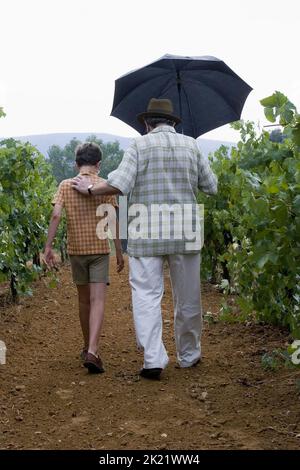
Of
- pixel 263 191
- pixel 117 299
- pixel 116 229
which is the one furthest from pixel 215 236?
pixel 263 191

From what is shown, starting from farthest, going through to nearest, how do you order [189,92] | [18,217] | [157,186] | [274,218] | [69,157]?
Answer: [69,157] → [18,217] → [189,92] → [157,186] → [274,218]

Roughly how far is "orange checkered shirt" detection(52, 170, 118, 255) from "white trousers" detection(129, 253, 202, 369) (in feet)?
1.05

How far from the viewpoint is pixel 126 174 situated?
428cm

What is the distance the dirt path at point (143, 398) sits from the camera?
3369 millimetres

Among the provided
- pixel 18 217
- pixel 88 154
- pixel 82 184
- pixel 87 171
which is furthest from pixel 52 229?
pixel 18 217

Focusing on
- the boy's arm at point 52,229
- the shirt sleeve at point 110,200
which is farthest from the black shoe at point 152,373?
the shirt sleeve at point 110,200

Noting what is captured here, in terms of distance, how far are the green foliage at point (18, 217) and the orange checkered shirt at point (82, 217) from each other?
1.83 meters

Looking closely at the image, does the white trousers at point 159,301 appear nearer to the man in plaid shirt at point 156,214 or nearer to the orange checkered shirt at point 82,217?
the man in plaid shirt at point 156,214

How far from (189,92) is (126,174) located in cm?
143

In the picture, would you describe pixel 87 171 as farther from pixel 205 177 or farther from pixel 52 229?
pixel 205 177

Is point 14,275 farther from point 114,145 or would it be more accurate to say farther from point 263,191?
point 114,145

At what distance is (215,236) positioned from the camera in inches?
339

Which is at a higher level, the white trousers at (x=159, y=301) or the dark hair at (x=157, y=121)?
the dark hair at (x=157, y=121)
